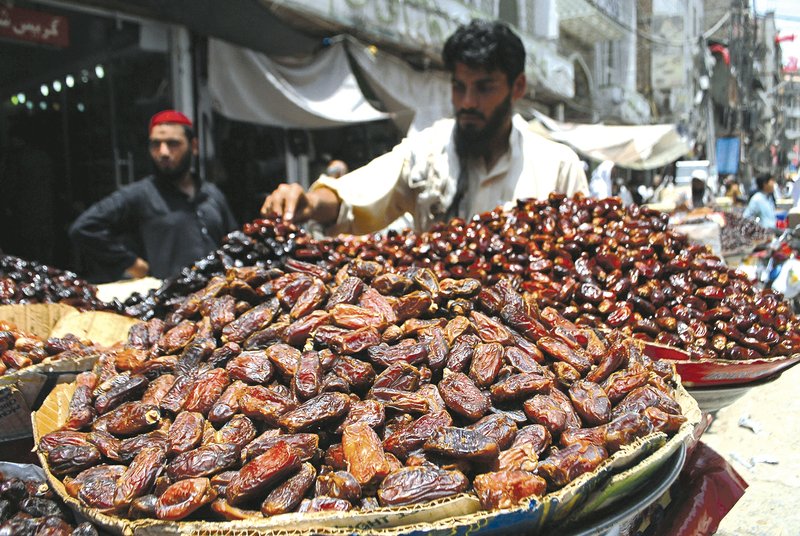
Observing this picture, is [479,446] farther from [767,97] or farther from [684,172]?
[767,97]

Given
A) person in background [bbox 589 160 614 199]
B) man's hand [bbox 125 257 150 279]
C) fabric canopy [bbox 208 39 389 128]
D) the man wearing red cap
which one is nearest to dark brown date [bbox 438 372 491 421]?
the man wearing red cap

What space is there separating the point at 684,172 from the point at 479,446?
13106mm

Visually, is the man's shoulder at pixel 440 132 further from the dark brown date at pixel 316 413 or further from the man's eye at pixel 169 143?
the dark brown date at pixel 316 413

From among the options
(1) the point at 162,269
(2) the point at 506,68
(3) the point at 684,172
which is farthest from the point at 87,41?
(3) the point at 684,172

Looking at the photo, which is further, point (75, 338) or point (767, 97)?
point (767, 97)

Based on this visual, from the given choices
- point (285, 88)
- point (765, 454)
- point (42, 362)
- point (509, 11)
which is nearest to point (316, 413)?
point (42, 362)

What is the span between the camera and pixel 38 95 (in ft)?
20.2

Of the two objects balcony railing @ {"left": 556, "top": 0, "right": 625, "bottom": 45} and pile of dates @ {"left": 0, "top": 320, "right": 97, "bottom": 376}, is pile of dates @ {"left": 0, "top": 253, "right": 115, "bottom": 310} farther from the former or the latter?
balcony railing @ {"left": 556, "top": 0, "right": 625, "bottom": 45}

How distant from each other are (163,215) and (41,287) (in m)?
1.23

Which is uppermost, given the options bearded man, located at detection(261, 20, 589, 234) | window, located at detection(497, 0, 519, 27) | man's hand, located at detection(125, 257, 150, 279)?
window, located at detection(497, 0, 519, 27)

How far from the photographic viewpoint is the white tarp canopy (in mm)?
11602

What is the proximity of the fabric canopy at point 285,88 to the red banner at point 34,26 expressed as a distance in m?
1.33

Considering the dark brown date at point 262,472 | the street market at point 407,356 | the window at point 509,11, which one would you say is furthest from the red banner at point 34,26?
the window at point 509,11

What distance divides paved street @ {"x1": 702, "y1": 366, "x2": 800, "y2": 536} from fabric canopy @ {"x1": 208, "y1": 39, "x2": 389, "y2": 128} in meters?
5.16
